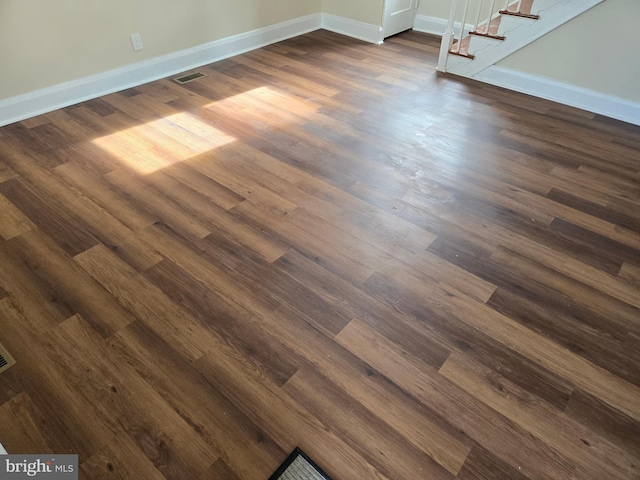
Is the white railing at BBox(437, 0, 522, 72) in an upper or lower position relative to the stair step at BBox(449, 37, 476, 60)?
upper

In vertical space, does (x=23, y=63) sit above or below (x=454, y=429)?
above

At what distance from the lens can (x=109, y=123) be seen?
2.87m

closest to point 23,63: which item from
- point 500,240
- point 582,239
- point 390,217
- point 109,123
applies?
point 109,123

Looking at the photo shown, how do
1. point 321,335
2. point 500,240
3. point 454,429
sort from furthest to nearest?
point 500,240 → point 321,335 → point 454,429

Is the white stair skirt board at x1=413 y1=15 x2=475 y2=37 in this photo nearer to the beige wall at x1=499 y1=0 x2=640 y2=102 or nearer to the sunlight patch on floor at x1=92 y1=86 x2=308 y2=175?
the beige wall at x1=499 y1=0 x2=640 y2=102

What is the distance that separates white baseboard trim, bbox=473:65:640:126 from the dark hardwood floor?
0.16 m

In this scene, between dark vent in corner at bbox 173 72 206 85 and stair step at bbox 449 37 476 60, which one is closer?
dark vent in corner at bbox 173 72 206 85

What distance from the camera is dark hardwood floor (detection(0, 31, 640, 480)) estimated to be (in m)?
1.34

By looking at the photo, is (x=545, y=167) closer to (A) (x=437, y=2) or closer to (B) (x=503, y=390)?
(B) (x=503, y=390)

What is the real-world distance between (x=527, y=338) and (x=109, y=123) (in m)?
2.77

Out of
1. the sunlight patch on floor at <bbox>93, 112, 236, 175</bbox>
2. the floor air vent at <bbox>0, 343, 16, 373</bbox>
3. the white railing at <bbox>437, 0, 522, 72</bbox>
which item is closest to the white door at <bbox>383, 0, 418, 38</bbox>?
the white railing at <bbox>437, 0, 522, 72</bbox>

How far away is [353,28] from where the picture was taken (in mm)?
4441

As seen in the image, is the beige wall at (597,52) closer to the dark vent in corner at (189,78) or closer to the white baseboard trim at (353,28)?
the white baseboard trim at (353,28)

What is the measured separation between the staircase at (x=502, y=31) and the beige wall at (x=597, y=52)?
0.22 feet
